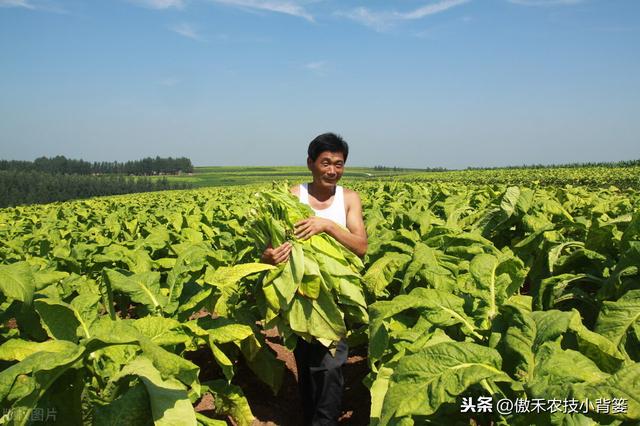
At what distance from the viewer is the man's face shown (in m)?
3.20

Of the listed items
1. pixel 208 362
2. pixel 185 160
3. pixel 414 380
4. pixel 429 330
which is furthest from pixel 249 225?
pixel 185 160

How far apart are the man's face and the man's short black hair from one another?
3cm

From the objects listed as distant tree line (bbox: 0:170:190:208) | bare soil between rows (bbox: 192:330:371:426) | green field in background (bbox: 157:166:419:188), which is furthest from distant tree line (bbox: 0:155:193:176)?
bare soil between rows (bbox: 192:330:371:426)

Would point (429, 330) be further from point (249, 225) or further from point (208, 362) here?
point (208, 362)

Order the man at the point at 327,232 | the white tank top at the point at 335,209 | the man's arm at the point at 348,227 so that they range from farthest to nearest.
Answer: the white tank top at the point at 335,209 → the man at the point at 327,232 → the man's arm at the point at 348,227

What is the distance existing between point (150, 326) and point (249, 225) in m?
0.94

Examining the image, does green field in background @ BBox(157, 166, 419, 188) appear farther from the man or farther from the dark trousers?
the dark trousers

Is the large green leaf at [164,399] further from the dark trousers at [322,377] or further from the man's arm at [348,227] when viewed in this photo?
the dark trousers at [322,377]

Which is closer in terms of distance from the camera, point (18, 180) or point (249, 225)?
point (249, 225)

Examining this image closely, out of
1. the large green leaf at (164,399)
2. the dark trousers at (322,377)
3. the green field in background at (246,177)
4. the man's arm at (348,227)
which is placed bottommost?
the dark trousers at (322,377)

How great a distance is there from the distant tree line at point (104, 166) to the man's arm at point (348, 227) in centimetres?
6762

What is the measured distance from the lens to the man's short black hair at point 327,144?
3.17 metres

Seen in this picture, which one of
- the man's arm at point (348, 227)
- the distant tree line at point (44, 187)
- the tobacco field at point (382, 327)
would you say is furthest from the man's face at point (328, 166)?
the distant tree line at point (44, 187)

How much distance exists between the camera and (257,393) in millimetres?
3781
